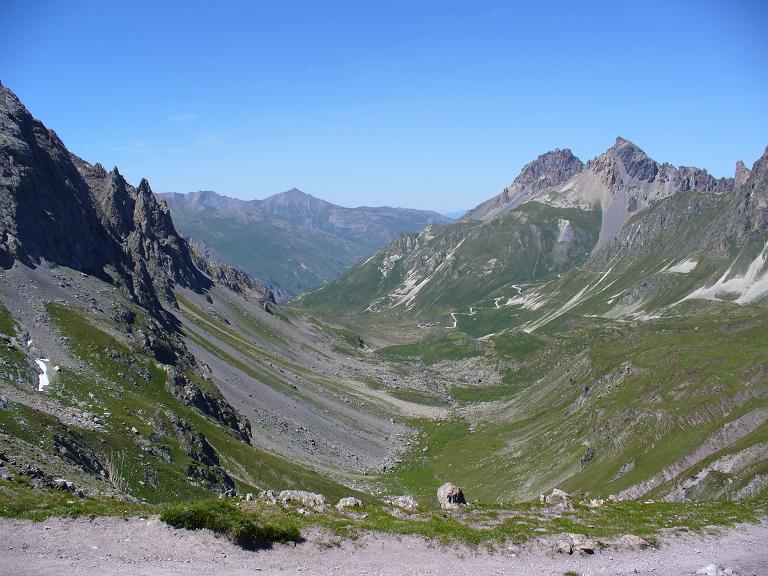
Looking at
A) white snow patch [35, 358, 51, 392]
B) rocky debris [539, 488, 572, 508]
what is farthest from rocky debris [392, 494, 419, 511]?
white snow patch [35, 358, 51, 392]

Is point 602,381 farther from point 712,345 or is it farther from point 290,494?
point 290,494

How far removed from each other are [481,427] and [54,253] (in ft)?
366

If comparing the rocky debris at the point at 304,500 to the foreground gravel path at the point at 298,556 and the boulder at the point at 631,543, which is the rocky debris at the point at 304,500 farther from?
the boulder at the point at 631,543

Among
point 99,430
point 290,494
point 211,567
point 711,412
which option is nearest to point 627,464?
point 711,412

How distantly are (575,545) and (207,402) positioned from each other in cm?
8920

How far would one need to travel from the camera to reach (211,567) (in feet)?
95.1

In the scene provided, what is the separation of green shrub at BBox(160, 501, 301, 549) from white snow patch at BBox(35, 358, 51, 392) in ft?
184

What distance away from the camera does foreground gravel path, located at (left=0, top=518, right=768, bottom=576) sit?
27.8 metres

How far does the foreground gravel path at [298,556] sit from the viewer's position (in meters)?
27.8

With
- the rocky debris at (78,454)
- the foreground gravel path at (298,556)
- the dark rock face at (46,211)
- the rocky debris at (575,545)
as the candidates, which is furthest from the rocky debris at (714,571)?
the dark rock face at (46,211)

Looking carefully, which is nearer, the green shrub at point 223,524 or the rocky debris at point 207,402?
the green shrub at point 223,524

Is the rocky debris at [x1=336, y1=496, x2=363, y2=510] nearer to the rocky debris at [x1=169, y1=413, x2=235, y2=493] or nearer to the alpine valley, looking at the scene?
the alpine valley

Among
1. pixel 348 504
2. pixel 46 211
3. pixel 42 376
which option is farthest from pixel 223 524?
pixel 46 211

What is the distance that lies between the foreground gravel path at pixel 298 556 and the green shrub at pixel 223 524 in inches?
17.0
